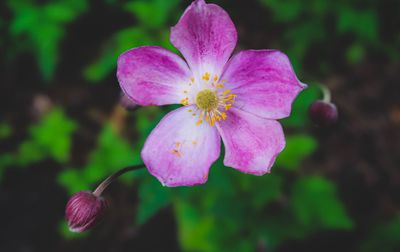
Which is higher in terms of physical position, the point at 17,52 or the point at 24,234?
the point at 17,52

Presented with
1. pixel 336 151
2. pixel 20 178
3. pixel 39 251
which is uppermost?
pixel 336 151

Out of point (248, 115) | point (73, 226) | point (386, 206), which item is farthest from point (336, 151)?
point (73, 226)

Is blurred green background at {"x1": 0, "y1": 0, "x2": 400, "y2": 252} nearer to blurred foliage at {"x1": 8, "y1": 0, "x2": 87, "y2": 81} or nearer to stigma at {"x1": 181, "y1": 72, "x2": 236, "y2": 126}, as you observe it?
blurred foliage at {"x1": 8, "y1": 0, "x2": 87, "y2": 81}

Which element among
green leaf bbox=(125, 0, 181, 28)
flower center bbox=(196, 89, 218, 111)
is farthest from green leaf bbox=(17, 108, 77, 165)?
flower center bbox=(196, 89, 218, 111)

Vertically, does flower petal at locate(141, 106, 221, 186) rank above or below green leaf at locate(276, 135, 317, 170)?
above

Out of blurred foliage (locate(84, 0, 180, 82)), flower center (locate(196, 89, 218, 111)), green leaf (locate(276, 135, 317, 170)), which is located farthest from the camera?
blurred foliage (locate(84, 0, 180, 82))

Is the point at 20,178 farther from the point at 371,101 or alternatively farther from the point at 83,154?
the point at 371,101
